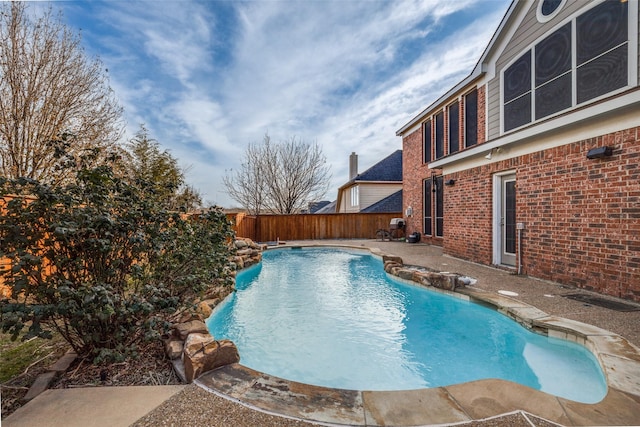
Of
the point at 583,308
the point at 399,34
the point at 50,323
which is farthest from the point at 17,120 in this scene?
the point at 583,308

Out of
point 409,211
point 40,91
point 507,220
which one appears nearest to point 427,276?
point 507,220

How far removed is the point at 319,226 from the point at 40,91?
12399 millimetres

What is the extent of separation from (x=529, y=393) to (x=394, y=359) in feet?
5.80

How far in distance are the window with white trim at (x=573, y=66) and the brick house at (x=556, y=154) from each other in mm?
17

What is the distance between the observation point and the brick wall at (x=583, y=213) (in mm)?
4199

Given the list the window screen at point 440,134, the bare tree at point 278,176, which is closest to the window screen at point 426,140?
the window screen at point 440,134

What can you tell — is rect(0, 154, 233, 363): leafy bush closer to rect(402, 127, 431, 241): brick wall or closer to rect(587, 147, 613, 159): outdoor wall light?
rect(587, 147, 613, 159): outdoor wall light

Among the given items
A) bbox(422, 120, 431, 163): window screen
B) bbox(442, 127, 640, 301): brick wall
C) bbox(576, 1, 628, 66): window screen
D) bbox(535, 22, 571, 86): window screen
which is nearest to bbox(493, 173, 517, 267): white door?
bbox(442, 127, 640, 301): brick wall

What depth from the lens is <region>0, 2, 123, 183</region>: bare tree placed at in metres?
6.68

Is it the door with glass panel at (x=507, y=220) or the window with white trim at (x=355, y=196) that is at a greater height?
the window with white trim at (x=355, y=196)

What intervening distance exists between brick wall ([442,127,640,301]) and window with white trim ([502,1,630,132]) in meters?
0.96

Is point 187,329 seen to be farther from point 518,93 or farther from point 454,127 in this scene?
point 454,127

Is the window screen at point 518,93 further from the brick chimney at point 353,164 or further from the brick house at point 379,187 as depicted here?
the brick chimney at point 353,164

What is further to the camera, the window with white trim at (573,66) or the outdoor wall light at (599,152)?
the window with white trim at (573,66)
